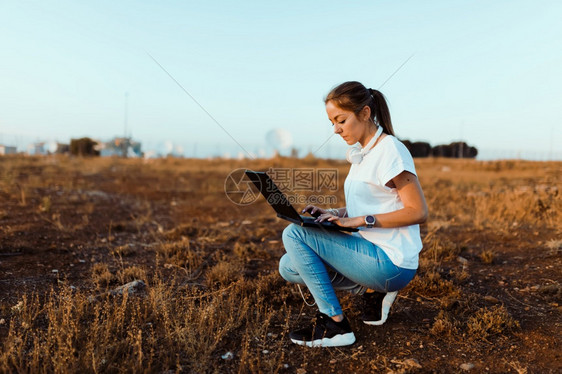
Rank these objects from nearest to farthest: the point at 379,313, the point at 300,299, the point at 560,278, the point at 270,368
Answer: the point at 270,368 < the point at 379,313 < the point at 300,299 < the point at 560,278

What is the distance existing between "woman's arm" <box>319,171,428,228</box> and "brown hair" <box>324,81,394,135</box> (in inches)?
13.8

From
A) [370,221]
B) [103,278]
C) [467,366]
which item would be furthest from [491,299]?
[103,278]

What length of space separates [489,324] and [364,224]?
3.98 ft

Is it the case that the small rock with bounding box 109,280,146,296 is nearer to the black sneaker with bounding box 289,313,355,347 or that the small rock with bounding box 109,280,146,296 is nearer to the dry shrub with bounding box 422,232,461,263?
the black sneaker with bounding box 289,313,355,347

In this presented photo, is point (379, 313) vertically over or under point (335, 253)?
under

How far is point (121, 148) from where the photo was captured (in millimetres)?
41562

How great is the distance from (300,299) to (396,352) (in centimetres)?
105

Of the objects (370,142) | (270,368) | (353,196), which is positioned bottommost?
(270,368)

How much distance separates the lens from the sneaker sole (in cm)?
244

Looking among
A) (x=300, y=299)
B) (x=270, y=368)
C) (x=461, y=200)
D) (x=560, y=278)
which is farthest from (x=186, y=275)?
(x=461, y=200)

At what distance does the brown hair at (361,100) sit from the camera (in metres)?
2.34

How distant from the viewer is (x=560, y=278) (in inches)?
151

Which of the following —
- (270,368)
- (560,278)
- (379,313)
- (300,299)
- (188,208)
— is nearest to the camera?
(270,368)

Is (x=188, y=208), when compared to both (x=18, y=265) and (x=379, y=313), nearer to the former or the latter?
(x=18, y=265)
